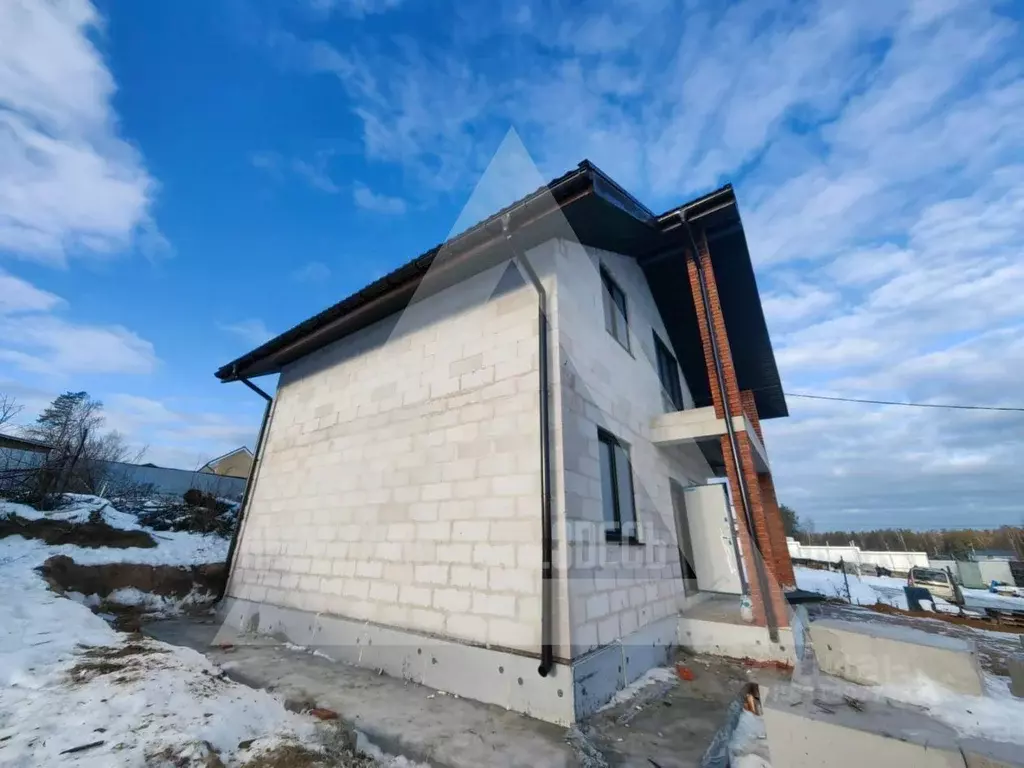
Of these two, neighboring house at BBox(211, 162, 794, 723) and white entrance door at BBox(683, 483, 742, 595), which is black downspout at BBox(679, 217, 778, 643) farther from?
white entrance door at BBox(683, 483, 742, 595)

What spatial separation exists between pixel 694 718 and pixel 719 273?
6.74m

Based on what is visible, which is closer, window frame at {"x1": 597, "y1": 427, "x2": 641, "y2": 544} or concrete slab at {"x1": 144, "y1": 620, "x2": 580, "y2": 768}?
concrete slab at {"x1": 144, "y1": 620, "x2": 580, "y2": 768}

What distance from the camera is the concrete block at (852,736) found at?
1951 mm

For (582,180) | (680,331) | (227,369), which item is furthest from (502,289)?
(227,369)

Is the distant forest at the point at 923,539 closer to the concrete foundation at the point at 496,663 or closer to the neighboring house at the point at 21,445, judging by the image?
the concrete foundation at the point at 496,663

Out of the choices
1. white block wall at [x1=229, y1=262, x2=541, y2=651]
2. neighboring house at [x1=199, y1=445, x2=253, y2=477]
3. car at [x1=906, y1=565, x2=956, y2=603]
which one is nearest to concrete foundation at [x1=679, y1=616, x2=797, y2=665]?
white block wall at [x1=229, y1=262, x2=541, y2=651]

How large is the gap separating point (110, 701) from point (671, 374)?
9.22m

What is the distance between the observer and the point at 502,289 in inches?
195

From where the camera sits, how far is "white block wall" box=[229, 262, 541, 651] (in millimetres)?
3898

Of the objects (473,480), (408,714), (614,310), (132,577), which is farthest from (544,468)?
(132,577)

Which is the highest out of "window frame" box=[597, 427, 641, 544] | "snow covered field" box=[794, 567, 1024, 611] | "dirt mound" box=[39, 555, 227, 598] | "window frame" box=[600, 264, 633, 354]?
"window frame" box=[600, 264, 633, 354]

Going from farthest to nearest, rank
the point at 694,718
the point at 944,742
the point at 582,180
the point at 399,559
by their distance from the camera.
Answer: the point at 399,559, the point at 582,180, the point at 694,718, the point at 944,742

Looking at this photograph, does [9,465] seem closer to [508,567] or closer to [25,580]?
[25,580]

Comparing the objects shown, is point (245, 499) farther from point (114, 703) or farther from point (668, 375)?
point (668, 375)
